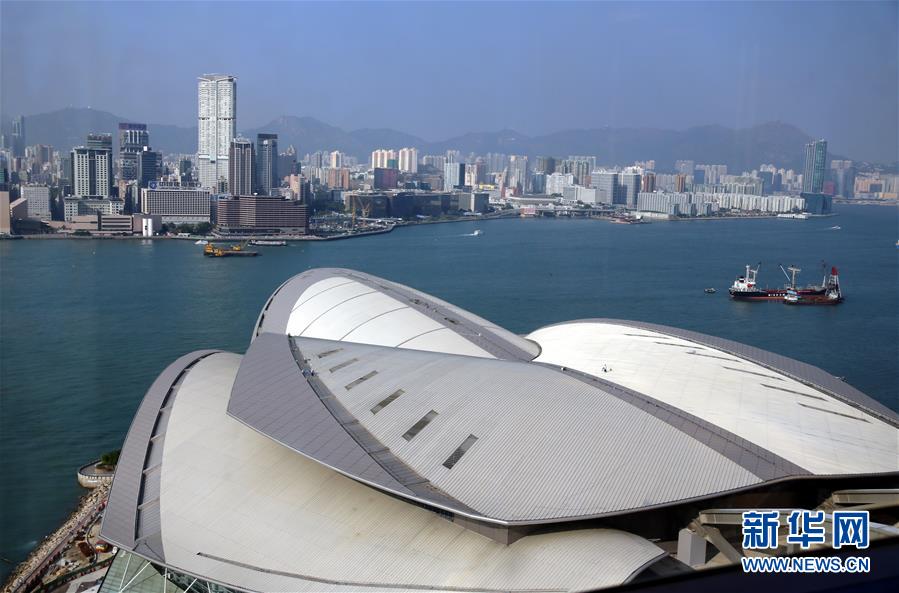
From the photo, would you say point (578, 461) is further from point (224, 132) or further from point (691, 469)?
point (224, 132)

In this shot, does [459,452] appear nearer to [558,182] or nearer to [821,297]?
[821,297]

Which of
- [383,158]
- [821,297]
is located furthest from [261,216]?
[383,158]

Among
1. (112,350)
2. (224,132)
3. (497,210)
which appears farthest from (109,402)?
(224,132)

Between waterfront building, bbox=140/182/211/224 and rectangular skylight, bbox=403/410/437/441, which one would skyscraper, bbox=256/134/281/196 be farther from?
rectangular skylight, bbox=403/410/437/441

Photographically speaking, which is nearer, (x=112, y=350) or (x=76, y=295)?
(x=112, y=350)

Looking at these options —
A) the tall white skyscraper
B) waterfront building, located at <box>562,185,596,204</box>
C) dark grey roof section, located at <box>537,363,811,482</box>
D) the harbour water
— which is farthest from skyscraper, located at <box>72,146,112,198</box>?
dark grey roof section, located at <box>537,363,811,482</box>
